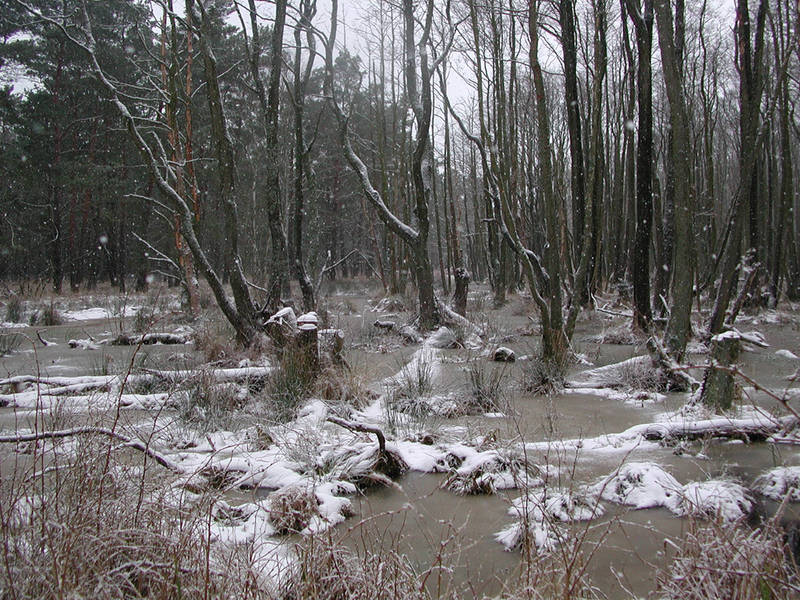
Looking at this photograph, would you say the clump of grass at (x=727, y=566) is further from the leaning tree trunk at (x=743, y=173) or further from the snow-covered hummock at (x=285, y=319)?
the snow-covered hummock at (x=285, y=319)

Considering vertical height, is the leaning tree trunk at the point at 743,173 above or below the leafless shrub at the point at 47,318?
above

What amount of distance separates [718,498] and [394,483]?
1927mm

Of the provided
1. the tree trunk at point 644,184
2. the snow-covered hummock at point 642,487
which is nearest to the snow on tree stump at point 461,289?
the tree trunk at point 644,184

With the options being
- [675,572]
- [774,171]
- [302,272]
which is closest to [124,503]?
[675,572]

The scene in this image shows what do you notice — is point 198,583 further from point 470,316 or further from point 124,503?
point 470,316

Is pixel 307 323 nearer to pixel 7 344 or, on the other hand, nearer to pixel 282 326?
pixel 282 326

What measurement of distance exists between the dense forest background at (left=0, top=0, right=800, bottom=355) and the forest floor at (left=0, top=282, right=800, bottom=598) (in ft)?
6.02

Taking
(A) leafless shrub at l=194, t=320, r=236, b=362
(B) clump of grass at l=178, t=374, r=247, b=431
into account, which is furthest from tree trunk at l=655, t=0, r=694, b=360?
(A) leafless shrub at l=194, t=320, r=236, b=362

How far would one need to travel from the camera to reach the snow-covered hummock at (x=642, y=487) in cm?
314

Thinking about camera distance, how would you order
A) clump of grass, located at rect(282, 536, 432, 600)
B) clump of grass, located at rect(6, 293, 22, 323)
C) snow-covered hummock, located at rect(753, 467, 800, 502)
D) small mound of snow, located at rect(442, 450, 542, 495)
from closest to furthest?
clump of grass, located at rect(282, 536, 432, 600) < snow-covered hummock, located at rect(753, 467, 800, 502) < small mound of snow, located at rect(442, 450, 542, 495) < clump of grass, located at rect(6, 293, 22, 323)

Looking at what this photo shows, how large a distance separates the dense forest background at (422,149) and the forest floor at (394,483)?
184 centimetres

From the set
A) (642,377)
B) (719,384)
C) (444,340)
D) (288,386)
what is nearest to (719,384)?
(719,384)

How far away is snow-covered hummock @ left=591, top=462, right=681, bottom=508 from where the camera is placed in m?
3.14

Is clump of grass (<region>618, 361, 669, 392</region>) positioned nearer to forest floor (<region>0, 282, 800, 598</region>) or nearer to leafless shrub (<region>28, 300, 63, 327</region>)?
forest floor (<region>0, 282, 800, 598</region>)
